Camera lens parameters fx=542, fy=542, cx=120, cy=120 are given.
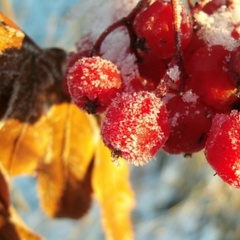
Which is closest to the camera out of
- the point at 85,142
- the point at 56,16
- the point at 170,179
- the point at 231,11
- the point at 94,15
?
the point at 231,11

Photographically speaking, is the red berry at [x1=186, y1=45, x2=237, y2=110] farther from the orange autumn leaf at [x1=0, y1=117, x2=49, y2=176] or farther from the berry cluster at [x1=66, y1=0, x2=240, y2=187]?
the orange autumn leaf at [x1=0, y1=117, x2=49, y2=176]

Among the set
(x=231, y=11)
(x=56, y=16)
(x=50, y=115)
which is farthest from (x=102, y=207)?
(x=56, y=16)

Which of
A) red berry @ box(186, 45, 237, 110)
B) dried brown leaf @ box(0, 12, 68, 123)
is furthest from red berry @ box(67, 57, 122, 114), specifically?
dried brown leaf @ box(0, 12, 68, 123)

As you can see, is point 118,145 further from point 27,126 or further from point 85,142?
point 85,142

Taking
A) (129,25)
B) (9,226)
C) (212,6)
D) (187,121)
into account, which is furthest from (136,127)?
(9,226)

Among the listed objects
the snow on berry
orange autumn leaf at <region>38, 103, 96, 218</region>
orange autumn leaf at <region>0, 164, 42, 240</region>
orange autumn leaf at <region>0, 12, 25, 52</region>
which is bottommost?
orange autumn leaf at <region>38, 103, 96, 218</region>

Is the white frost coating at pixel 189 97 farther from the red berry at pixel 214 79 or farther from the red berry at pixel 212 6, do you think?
the red berry at pixel 212 6

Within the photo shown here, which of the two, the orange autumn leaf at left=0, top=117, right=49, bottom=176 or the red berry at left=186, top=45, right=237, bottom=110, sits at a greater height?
the red berry at left=186, top=45, right=237, bottom=110
